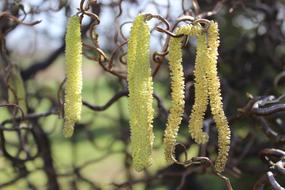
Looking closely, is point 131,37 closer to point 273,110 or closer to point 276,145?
point 273,110

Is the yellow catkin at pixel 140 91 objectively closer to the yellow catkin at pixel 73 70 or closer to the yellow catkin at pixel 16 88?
the yellow catkin at pixel 73 70

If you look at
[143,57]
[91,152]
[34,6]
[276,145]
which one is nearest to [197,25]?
[143,57]

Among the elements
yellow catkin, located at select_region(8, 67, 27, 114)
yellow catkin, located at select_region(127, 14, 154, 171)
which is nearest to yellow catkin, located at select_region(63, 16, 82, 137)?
yellow catkin, located at select_region(127, 14, 154, 171)

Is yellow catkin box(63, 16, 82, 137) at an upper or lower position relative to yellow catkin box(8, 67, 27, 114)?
upper

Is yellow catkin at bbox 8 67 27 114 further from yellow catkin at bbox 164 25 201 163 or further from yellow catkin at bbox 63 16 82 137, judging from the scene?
yellow catkin at bbox 164 25 201 163

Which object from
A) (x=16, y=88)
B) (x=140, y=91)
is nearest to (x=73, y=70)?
(x=140, y=91)

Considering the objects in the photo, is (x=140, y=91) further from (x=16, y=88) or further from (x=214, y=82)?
(x=16, y=88)
